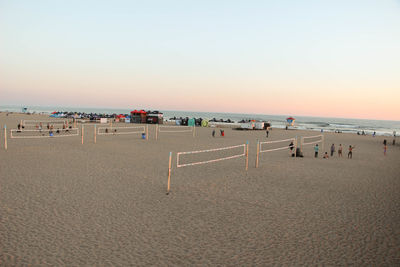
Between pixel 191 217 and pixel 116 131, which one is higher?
pixel 116 131

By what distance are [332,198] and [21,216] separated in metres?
9.61

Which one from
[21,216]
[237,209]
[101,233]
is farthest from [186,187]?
[21,216]

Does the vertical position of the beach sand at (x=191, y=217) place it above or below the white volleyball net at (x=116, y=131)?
below

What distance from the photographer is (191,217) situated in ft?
23.2

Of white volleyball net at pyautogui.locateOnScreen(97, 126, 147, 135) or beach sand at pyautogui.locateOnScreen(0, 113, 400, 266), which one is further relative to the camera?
white volleyball net at pyautogui.locateOnScreen(97, 126, 147, 135)

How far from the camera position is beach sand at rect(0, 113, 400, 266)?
16.9 feet

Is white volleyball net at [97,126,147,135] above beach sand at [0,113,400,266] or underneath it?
above

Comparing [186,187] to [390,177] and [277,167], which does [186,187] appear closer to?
[277,167]

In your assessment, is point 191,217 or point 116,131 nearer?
point 191,217

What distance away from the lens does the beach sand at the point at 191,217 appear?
16.9ft

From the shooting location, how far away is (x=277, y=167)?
14.5 meters

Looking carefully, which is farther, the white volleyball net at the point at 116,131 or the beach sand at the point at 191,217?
the white volleyball net at the point at 116,131

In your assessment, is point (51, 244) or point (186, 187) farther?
point (186, 187)

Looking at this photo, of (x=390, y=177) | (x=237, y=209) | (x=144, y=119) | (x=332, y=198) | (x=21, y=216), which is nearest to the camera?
(x=21, y=216)
